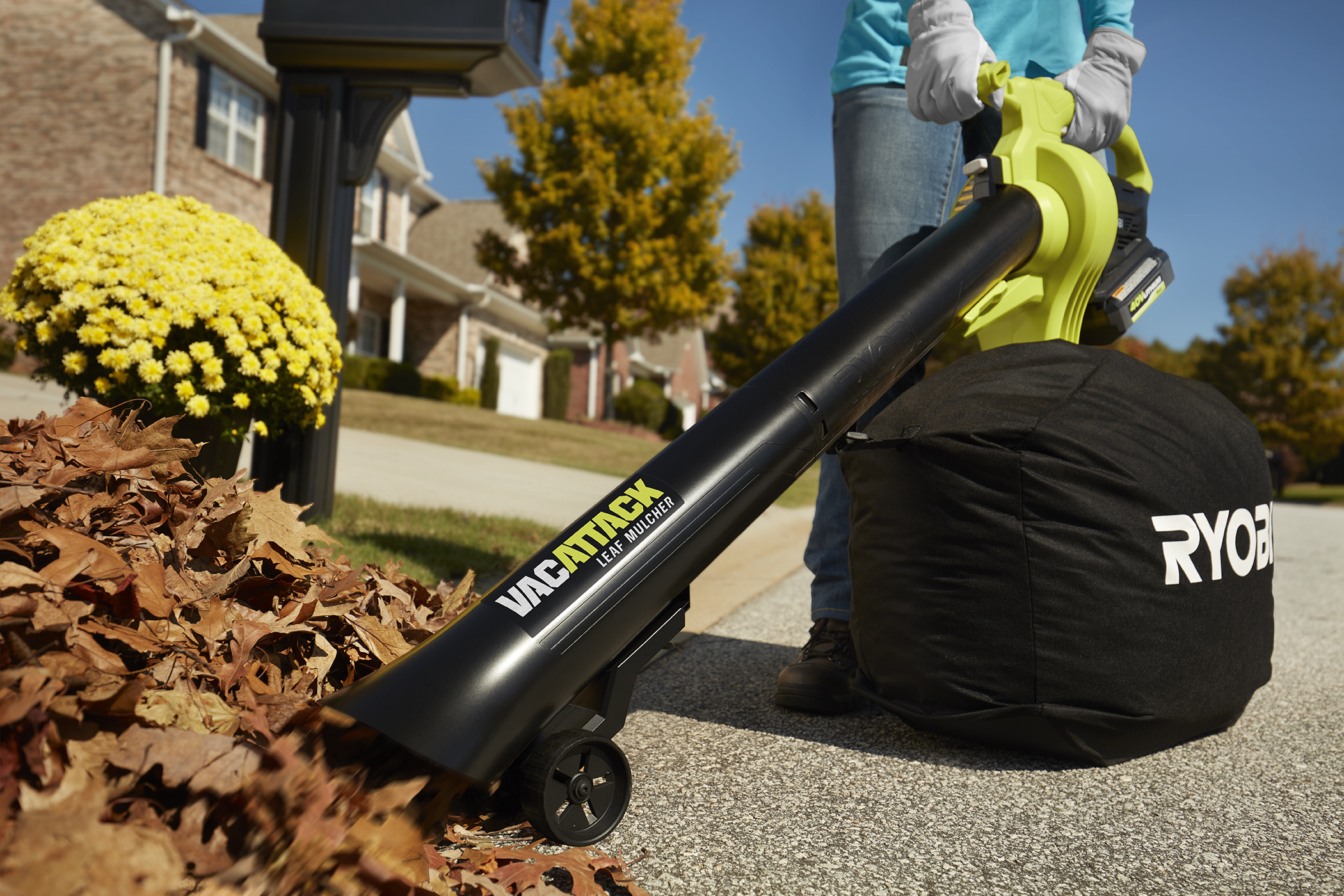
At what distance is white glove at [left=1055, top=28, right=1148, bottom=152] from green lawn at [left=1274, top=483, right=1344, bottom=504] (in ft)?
84.5

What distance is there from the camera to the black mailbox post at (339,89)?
3266 mm

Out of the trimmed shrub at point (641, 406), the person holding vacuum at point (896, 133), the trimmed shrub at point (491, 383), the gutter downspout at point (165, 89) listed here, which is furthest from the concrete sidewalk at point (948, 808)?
the trimmed shrub at point (641, 406)

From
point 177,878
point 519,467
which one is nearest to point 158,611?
point 177,878

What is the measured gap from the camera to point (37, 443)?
1.21 meters

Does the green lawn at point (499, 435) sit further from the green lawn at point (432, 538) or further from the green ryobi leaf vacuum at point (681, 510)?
the green ryobi leaf vacuum at point (681, 510)

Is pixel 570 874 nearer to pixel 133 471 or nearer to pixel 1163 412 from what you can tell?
pixel 133 471

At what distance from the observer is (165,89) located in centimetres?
1262

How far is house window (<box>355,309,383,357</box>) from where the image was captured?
18766 mm

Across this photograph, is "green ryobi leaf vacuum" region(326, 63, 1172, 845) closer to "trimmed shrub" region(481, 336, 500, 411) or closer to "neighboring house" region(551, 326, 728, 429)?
"neighboring house" region(551, 326, 728, 429)

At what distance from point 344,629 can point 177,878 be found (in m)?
0.55

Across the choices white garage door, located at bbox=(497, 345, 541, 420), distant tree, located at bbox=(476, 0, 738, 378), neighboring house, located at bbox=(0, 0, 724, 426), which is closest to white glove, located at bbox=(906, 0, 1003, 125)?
neighboring house, located at bbox=(0, 0, 724, 426)

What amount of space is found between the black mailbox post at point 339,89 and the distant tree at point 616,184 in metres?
14.5

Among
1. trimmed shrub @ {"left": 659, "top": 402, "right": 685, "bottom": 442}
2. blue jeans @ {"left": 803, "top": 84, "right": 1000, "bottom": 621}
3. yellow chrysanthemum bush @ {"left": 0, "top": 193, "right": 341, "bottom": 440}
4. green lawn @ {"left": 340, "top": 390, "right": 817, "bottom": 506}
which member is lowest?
trimmed shrub @ {"left": 659, "top": 402, "right": 685, "bottom": 442}

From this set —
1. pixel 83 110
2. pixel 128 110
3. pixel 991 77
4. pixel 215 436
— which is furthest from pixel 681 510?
pixel 83 110
